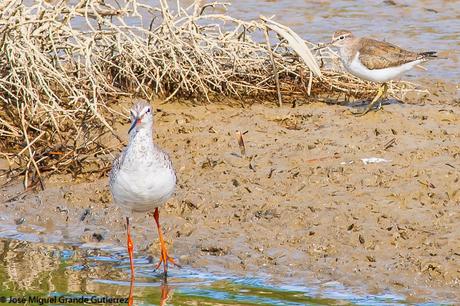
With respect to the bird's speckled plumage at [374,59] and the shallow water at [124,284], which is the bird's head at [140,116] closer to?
the shallow water at [124,284]

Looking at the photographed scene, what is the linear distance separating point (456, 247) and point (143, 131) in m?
2.35

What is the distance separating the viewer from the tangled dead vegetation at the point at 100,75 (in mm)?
8969

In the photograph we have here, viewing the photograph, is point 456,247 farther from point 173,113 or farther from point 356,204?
point 173,113

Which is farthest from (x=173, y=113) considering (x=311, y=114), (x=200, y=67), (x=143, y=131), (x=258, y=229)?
(x=143, y=131)

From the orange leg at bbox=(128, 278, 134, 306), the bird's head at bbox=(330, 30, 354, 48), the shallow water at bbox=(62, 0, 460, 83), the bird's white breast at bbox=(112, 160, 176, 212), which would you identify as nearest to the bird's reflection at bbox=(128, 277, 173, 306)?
the orange leg at bbox=(128, 278, 134, 306)

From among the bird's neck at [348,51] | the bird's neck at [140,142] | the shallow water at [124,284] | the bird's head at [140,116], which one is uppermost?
the bird's head at [140,116]

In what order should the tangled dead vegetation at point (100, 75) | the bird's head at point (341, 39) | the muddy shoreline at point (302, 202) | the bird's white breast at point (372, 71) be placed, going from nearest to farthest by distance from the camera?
the muddy shoreline at point (302, 202)
the tangled dead vegetation at point (100, 75)
the bird's white breast at point (372, 71)
the bird's head at point (341, 39)

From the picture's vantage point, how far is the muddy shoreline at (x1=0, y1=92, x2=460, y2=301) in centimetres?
713

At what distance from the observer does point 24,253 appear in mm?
7953

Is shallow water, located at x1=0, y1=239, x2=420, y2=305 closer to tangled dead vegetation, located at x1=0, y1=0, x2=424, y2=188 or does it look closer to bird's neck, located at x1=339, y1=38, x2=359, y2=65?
tangled dead vegetation, located at x1=0, y1=0, x2=424, y2=188

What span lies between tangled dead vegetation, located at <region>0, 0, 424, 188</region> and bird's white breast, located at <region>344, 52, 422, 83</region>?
0.46 meters

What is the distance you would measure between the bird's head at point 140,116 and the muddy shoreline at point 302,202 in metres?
1.24

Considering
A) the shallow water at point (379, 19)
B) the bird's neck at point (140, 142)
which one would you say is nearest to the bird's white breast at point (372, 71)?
the shallow water at point (379, 19)

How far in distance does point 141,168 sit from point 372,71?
3.76m
